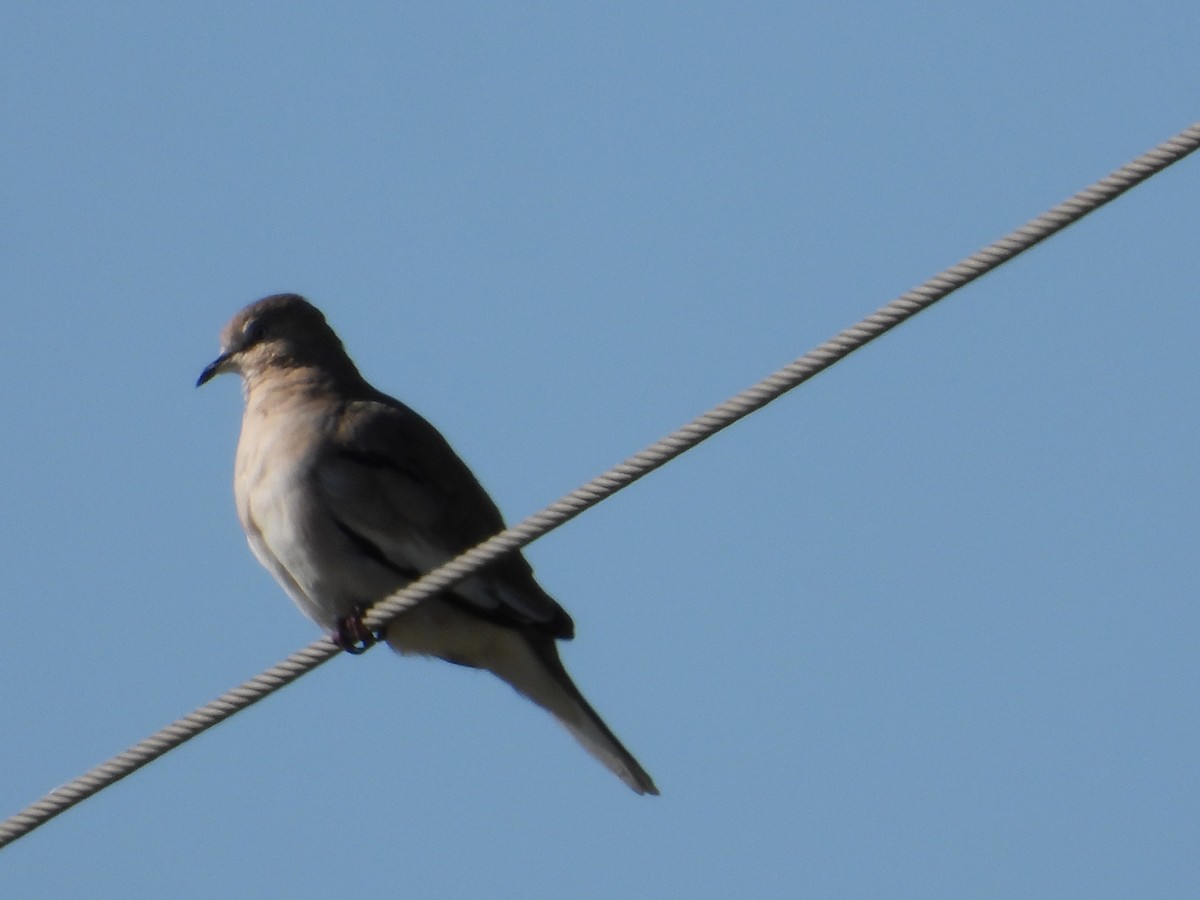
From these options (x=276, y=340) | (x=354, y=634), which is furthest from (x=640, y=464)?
(x=276, y=340)

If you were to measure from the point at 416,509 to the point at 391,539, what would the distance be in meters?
0.19

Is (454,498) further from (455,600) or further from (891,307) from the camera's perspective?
(891,307)

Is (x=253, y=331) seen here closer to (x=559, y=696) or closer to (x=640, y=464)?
(x=559, y=696)

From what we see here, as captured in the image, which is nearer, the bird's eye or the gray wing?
the gray wing

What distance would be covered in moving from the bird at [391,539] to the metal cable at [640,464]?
981 millimetres

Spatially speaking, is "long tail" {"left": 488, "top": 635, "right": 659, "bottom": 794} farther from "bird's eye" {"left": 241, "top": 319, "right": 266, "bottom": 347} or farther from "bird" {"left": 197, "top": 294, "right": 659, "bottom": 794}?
"bird's eye" {"left": 241, "top": 319, "right": 266, "bottom": 347}

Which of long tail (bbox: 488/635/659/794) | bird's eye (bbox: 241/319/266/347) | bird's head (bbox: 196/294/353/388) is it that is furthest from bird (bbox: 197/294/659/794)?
bird's eye (bbox: 241/319/266/347)

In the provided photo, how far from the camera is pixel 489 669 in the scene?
25.5 feet

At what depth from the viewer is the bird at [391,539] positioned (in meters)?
7.42

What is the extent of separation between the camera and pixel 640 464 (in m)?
5.29

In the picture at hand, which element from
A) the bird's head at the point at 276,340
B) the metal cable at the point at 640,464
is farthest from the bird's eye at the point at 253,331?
the metal cable at the point at 640,464

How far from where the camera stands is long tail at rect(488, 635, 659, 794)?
768 cm

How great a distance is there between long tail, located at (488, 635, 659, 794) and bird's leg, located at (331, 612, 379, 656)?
569mm

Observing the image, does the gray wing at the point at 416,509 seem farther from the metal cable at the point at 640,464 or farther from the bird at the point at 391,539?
the metal cable at the point at 640,464
